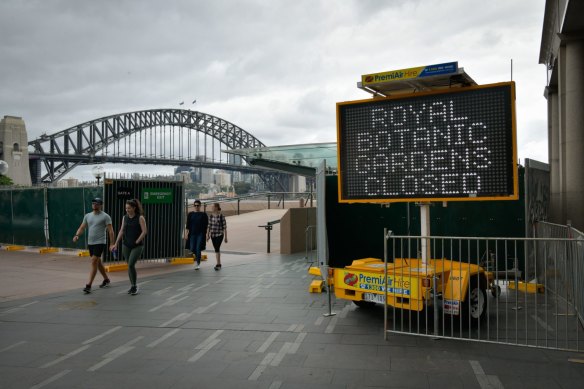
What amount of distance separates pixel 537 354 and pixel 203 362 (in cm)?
370

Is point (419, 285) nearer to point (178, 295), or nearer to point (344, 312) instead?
point (344, 312)

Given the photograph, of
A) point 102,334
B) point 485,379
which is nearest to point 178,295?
point 102,334

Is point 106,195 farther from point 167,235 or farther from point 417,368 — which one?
point 417,368

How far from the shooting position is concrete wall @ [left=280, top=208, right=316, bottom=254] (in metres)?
16.1

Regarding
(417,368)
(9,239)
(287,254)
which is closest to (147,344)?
(417,368)

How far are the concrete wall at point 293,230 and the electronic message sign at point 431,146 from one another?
9.10m

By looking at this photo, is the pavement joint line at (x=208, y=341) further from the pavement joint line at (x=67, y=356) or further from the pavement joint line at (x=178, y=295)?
the pavement joint line at (x=178, y=295)

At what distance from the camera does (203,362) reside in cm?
526

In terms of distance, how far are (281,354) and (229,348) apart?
0.67 metres

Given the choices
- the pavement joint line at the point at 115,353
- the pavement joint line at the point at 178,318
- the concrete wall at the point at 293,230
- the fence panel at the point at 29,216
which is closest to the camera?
the pavement joint line at the point at 115,353

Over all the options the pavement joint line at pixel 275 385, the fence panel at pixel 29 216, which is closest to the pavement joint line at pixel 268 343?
Answer: the pavement joint line at pixel 275 385

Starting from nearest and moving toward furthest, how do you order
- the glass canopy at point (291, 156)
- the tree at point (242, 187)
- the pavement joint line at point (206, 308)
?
the pavement joint line at point (206, 308) → the glass canopy at point (291, 156) → the tree at point (242, 187)

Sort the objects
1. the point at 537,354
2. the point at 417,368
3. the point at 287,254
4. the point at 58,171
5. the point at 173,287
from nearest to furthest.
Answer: the point at 417,368
the point at 537,354
the point at 173,287
the point at 287,254
the point at 58,171

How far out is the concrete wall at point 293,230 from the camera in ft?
52.7
